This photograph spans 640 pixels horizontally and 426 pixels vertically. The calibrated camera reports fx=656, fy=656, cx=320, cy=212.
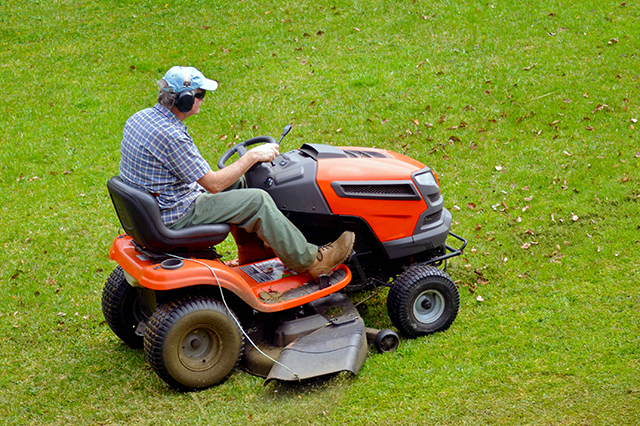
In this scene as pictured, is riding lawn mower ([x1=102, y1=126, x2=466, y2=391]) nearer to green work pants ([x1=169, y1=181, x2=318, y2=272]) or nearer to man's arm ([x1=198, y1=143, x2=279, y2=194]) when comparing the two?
green work pants ([x1=169, y1=181, x2=318, y2=272])

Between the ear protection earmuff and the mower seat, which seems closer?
the mower seat

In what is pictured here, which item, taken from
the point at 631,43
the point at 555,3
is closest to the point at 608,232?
Answer: the point at 631,43

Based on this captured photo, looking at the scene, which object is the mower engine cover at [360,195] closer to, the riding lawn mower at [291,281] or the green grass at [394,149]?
the riding lawn mower at [291,281]

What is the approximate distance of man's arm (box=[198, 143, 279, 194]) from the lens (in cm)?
407

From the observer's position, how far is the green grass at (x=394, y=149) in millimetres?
4000

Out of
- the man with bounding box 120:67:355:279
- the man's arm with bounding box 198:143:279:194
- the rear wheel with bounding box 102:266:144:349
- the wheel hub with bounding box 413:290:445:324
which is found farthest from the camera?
the wheel hub with bounding box 413:290:445:324

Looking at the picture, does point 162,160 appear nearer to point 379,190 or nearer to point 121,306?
point 121,306

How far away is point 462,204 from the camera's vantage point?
6746mm

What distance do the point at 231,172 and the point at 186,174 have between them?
285mm

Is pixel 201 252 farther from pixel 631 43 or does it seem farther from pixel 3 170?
pixel 631 43

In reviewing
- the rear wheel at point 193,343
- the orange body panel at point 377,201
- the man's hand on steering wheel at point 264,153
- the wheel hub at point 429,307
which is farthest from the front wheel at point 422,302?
the man's hand on steering wheel at point 264,153

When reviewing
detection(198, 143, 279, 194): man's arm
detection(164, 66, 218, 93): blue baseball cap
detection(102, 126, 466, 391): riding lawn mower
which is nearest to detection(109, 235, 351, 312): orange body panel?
detection(102, 126, 466, 391): riding lawn mower

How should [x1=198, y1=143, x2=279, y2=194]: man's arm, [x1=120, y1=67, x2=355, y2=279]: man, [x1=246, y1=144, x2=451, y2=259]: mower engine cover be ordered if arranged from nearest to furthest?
[x1=120, y1=67, x2=355, y2=279]: man, [x1=198, y1=143, x2=279, y2=194]: man's arm, [x1=246, y1=144, x2=451, y2=259]: mower engine cover

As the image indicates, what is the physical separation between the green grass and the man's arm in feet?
4.10
